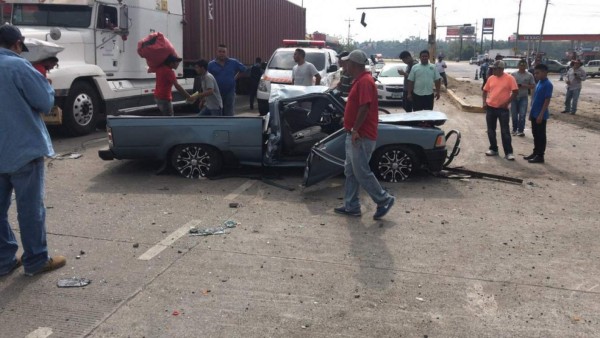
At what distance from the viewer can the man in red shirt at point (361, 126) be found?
219 inches

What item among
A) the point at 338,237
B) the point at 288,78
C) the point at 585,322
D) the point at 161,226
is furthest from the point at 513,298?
the point at 288,78

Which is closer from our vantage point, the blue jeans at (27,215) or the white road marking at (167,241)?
the blue jeans at (27,215)

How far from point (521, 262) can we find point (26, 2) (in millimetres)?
10540

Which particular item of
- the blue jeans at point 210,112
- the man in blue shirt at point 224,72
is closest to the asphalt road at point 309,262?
the blue jeans at point 210,112

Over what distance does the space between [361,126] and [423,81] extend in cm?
486

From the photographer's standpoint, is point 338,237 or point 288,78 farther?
point 288,78

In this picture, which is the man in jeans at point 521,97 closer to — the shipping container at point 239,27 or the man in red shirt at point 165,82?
the man in red shirt at point 165,82

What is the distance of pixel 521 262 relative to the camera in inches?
188

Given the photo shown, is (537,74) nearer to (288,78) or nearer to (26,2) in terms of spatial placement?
(288,78)

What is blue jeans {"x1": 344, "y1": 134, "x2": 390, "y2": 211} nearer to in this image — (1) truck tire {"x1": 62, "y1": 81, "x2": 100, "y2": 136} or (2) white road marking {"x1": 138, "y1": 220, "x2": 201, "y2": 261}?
(2) white road marking {"x1": 138, "y1": 220, "x2": 201, "y2": 261}

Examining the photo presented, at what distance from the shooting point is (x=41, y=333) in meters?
3.46

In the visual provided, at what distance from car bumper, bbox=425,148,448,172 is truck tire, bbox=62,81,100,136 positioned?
7.05m

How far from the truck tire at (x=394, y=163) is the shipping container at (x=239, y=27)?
8625mm

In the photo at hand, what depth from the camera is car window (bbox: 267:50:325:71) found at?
14820 millimetres
